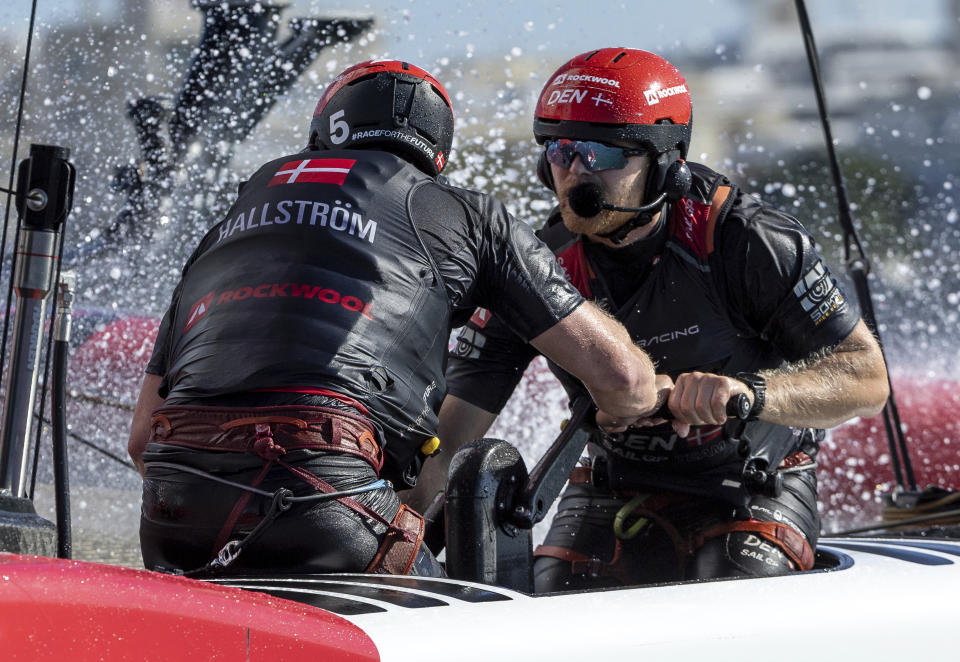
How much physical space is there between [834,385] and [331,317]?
4.03 feet

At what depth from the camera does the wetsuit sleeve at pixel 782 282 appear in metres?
2.77

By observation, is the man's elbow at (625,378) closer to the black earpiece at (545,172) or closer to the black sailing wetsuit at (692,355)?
the black sailing wetsuit at (692,355)

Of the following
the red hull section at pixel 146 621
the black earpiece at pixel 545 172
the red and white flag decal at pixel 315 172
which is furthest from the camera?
the black earpiece at pixel 545 172

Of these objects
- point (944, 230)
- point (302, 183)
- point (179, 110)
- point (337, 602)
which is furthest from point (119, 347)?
point (944, 230)

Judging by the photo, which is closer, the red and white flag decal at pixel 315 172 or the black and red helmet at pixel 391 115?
the red and white flag decal at pixel 315 172

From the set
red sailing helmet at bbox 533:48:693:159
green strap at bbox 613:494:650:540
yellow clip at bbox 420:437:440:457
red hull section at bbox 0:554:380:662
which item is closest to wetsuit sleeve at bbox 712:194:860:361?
red sailing helmet at bbox 533:48:693:159

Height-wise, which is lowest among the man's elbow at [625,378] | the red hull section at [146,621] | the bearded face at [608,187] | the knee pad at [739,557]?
the red hull section at [146,621]

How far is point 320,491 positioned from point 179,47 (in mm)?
6799

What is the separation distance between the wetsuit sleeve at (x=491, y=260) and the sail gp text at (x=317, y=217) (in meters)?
0.10

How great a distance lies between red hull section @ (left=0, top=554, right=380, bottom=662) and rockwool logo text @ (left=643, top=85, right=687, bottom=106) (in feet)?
5.67

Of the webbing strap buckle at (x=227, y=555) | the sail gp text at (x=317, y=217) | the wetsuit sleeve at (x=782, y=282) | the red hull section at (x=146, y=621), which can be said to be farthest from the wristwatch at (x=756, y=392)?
the red hull section at (x=146, y=621)

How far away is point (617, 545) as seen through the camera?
2.92 metres

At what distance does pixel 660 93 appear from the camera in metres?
2.95

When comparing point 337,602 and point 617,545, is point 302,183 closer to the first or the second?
point 337,602
